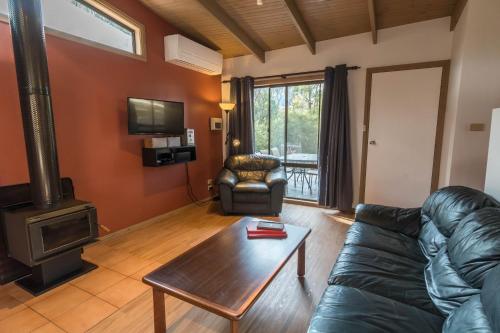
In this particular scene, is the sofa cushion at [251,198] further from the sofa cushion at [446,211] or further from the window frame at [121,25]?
the window frame at [121,25]

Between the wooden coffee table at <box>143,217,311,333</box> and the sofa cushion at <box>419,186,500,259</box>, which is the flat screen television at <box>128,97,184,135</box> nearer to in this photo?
the wooden coffee table at <box>143,217,311,333</box>

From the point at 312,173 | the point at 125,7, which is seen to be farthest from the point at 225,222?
the point at 125,7

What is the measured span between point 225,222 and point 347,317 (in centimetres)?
266

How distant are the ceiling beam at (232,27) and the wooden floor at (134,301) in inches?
112

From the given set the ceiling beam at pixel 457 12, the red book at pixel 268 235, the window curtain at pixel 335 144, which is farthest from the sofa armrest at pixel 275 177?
the ceiling beam at pixel 457 12

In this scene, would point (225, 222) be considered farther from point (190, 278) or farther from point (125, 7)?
point (125, 7)

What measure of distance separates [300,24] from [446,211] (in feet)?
9.33

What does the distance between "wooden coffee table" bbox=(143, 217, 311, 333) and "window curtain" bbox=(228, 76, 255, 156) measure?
2.81 metres

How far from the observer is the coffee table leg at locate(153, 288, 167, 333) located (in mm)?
1542

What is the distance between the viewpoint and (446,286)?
1.37 m

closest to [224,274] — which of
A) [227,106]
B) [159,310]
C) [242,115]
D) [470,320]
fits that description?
Result: [159,310]

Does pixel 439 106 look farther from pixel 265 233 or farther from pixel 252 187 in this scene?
pixel 265 233

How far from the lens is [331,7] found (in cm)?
330

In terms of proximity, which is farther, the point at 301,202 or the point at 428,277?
the point at 301,202
